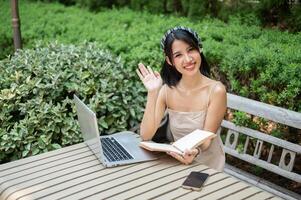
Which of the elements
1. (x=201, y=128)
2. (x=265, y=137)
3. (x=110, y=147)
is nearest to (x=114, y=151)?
(x=110, y=147)

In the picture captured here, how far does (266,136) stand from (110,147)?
1158 millimetres

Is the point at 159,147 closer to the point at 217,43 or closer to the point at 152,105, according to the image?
the point at 152,105

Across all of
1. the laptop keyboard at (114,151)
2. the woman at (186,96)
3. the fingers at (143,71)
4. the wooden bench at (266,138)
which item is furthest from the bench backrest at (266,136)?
the laptop keyboard at (114,151)

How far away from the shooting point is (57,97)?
3908 mm

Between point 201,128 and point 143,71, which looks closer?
point 201,128

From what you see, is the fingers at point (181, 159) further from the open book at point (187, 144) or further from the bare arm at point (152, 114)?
the bare arm at point (152, 114)

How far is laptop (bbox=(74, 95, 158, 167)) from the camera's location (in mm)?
2426

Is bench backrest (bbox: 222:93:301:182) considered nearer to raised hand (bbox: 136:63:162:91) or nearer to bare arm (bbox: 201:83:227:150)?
bare arm (bbox: 201:83:227:150)

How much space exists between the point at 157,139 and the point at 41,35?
3721 millimetres

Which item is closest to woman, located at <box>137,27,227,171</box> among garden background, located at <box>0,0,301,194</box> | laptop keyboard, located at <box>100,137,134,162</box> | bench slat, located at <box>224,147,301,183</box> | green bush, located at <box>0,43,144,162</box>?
laptop keyboard, located at <box>100,137,134,162</box>

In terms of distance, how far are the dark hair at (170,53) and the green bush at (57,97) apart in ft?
3.16

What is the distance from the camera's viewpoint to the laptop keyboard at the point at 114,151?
8.23 ft

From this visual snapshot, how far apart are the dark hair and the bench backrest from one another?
458 millimetres

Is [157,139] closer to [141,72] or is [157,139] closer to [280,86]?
[141,72]
